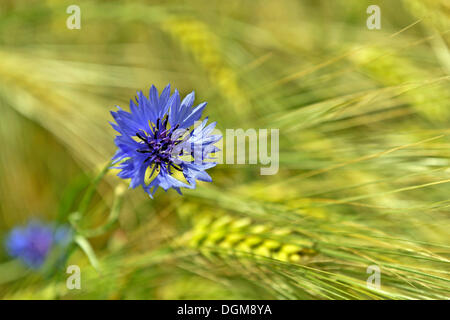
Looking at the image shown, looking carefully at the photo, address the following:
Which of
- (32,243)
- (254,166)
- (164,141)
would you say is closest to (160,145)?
(164,141)

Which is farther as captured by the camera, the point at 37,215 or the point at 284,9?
the point at 284,9

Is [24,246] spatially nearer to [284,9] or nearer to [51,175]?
[51,175]

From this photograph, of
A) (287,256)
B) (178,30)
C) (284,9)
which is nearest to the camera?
(287,256)

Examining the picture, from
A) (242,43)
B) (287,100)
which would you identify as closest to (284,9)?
(242,43)

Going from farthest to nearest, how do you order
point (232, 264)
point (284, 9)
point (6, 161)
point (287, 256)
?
point (284, 9) < point (6, 161) < point (232, 264) < point (287, 256)

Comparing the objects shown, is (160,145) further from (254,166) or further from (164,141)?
(254,166)

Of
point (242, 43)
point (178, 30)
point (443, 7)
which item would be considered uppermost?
point (242, 43)

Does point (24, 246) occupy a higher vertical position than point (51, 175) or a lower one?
lower
